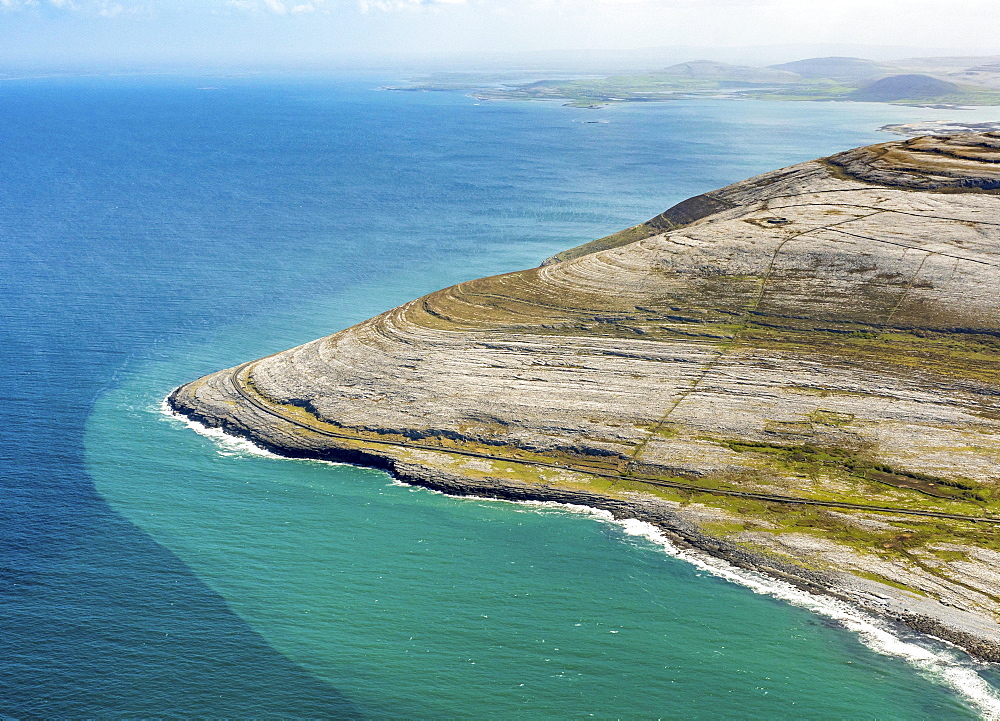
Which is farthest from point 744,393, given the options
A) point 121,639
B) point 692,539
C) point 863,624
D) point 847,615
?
point 121,639

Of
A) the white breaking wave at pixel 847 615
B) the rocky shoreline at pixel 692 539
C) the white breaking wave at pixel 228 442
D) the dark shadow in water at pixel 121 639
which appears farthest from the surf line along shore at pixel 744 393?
the dark shadow in water at pixel 121 639

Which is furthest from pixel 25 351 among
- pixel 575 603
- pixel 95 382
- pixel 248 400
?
pixel 575 603

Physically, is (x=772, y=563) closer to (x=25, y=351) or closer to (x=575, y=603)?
(x=575, y=603)

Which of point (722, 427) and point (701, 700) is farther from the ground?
point (722, 427)

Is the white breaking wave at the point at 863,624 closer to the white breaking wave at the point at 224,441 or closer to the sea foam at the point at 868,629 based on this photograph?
the sea foam at the point at 868,629

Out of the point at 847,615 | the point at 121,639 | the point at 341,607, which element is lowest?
the point at 121,639

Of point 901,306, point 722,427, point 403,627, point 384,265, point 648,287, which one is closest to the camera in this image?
point 403,627

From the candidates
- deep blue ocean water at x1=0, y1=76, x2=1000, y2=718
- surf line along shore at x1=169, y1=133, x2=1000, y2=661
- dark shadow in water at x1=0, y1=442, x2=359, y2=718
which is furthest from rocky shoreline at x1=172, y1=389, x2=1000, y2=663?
dark shadow in water at x1=0, y1=442, x2=359, y2=718

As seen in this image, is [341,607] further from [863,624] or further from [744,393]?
[744,393]

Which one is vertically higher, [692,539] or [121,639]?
[692,539]
